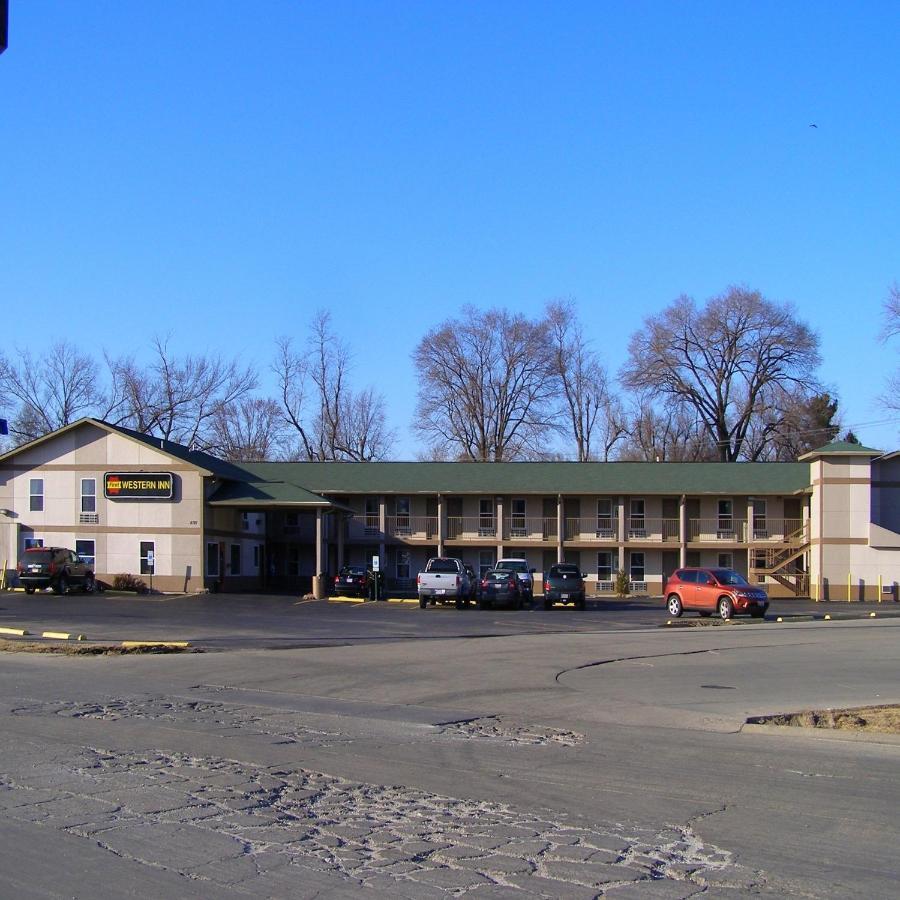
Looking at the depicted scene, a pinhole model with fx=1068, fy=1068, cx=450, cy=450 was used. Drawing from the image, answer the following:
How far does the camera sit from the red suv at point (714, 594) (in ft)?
123

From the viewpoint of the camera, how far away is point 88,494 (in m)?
51.7

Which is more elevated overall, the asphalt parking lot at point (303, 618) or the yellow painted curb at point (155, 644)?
the yellow painted curb at point (155, 644)

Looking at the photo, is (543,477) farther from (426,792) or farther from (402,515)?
(426,792)

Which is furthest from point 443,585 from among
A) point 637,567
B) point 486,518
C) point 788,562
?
point 788,562

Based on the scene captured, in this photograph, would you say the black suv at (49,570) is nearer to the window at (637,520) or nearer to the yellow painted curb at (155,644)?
the yellow painted curb at (155,644)

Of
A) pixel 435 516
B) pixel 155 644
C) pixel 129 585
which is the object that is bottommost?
pixel 129 585

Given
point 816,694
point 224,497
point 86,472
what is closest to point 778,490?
point 224,497

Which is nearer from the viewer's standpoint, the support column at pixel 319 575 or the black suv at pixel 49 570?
the black suv at pixel 49 570

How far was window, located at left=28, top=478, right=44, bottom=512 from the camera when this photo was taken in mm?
52125

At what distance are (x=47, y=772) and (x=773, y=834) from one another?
21.1 ft

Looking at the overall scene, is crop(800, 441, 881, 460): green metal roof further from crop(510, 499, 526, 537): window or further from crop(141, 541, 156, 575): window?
crop(141, 541, 156, 575): window

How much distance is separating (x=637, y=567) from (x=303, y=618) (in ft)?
93.5

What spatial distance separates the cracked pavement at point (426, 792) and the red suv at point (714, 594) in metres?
20.1

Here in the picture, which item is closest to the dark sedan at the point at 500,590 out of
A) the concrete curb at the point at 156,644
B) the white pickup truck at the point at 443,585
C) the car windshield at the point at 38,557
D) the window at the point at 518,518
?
the white pickup truck at the point at 443,585
